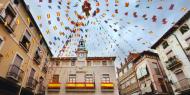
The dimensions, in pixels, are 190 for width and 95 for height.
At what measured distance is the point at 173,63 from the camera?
2038 centimetres

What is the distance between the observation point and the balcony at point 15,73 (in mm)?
11719

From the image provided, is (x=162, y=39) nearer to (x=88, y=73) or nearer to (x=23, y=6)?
(x=88, y=73)

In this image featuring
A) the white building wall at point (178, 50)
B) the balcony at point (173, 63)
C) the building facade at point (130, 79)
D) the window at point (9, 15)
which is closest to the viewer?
the window at point (9, 15)

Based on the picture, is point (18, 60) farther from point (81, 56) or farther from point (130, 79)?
point (130, 79)

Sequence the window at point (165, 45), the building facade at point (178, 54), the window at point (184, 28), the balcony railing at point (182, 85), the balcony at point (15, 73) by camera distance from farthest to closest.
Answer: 1. the window at point (165, 45)
2. the window at point (184, 28)
3. the building facade at point (178, 54)
4. the balcony railing at point (182, 85)
5. the balcony at point (15, 73)

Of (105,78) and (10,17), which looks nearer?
(10,17)

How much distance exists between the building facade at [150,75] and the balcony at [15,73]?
2230cm

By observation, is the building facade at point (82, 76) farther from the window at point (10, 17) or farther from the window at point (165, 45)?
the window at point (10, 17)

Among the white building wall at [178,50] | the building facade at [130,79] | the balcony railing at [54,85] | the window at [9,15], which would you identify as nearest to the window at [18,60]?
the window at [9,15]

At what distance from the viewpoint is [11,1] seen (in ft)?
40.6

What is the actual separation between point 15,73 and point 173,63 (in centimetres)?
2137

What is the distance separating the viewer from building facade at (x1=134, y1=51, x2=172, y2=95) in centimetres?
2500

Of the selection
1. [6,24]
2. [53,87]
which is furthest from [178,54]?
[6,24]

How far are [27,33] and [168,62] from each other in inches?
846
